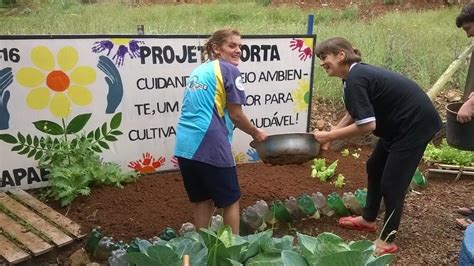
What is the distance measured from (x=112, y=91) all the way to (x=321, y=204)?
6.55 ft

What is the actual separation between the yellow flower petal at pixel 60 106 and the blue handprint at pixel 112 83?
1.07ft

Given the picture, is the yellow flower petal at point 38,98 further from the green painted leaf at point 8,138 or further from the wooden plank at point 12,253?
the wooden plank at point 12,253

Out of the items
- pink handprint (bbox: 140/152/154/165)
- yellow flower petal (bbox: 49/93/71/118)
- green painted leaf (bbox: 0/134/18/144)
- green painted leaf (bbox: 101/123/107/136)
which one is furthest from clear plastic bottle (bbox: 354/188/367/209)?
green painted leaf (bbox: 0/134/18/144)

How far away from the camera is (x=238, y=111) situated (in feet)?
10.8

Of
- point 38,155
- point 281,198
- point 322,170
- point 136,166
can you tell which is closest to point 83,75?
point 38,155

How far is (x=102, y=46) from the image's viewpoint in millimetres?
4453

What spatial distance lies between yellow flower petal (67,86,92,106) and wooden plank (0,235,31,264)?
1.47m

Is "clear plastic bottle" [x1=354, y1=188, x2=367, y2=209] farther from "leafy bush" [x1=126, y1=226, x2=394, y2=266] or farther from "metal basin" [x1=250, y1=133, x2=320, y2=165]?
"leafy bush" [x1=126, y1=226, x2=394, y2=266]

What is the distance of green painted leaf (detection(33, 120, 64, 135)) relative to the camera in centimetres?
431

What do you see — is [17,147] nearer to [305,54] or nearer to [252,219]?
[252,219]

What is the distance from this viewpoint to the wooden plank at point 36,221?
339 centimetres

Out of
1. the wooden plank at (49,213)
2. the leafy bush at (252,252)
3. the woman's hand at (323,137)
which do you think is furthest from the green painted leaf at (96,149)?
the leafy bush at (252,252)

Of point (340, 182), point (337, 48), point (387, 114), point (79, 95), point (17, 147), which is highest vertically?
point (337, 48)

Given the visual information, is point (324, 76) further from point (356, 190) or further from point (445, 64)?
point (356, 190)
